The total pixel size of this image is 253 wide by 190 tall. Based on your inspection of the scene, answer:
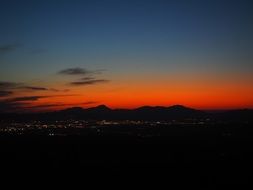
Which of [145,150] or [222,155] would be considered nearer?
[222,155]

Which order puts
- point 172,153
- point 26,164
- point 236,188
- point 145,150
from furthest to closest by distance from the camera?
point 145,150 < point 172,153 < point 26,164 < point 236,188

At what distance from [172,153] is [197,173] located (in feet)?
57.5

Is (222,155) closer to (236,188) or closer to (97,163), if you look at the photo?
(97,163)

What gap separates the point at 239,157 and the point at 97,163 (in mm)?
17983

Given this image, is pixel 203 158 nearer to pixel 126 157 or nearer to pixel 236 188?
pixel 126 157

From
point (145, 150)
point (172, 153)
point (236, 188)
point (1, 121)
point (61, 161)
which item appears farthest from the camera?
point (1, 121)

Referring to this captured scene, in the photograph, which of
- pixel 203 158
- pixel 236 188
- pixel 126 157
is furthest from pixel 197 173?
pixel 126 157

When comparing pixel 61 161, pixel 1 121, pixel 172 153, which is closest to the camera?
pixel 61 161

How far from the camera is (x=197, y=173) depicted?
34062mm

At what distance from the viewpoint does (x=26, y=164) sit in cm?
4103

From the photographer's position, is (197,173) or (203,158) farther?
(203,158)

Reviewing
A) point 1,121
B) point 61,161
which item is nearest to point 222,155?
Result: point 61,161

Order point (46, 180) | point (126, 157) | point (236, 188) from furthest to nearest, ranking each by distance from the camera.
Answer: point (126, 157) < point (46, 180) < point (236, 188)

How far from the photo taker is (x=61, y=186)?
27938mm
